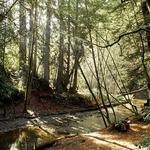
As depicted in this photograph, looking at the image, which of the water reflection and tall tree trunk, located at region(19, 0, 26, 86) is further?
tall tree trunk, located at region(19, 0, 26, 86)

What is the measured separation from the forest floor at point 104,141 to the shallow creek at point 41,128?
1.09 meters

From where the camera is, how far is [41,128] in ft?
46.5

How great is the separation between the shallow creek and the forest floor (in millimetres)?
1094

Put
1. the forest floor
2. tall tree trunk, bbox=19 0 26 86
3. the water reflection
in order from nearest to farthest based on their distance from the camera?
the forest floor → the water reflection → tall tree trunk, bbox=19 0 26 86

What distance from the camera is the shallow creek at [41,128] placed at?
37.2ft

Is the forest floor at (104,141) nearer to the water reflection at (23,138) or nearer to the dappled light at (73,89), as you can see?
the dappled light at (73,89)

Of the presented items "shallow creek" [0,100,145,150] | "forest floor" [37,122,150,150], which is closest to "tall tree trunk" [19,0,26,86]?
"shallow creek" [0,100,145,150]

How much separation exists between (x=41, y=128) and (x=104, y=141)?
183 inches

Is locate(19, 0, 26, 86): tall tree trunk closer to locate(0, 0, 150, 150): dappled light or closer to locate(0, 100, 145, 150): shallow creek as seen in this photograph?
locate(0, 0, 150, 150): dappled light

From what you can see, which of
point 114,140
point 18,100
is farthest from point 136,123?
point 18,100

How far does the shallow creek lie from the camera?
37.2 ft

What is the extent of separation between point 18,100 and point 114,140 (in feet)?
32.6

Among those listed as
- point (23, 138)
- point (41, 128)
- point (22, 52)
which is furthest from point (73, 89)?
point (23, 138)

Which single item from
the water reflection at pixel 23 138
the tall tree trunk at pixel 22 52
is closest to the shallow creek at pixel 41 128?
the water reflection at pixel 23 138
